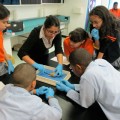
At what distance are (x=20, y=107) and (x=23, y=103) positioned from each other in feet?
0.08

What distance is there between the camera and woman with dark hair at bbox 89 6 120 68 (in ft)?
4.79

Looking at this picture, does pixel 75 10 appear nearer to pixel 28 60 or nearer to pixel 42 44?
pixel 42 44

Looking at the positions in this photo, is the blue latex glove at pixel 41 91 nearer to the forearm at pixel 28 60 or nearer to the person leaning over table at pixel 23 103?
the person leaning over table at pixel 23 103

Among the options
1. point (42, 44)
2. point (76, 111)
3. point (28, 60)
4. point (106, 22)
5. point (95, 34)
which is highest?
point (106, 22)

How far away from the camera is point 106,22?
1470 millimetres

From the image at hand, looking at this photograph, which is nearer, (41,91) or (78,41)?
(41,91)

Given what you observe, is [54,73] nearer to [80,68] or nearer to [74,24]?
[80,68]

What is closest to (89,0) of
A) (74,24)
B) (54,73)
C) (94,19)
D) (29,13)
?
(74,24)

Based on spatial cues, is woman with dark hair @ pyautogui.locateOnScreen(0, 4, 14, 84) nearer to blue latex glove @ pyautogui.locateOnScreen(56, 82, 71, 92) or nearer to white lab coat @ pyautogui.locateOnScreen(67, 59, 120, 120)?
blue latex glove @ pyautogui.locateOnScreen(56, 82, 71, 92)

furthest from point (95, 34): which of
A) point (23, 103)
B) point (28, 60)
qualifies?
point (23, 103)

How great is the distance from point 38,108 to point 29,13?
3680 mm

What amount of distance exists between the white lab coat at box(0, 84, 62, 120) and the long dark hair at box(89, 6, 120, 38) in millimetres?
986

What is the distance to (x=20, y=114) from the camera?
2.41 ft

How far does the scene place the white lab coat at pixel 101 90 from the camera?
920 mm
